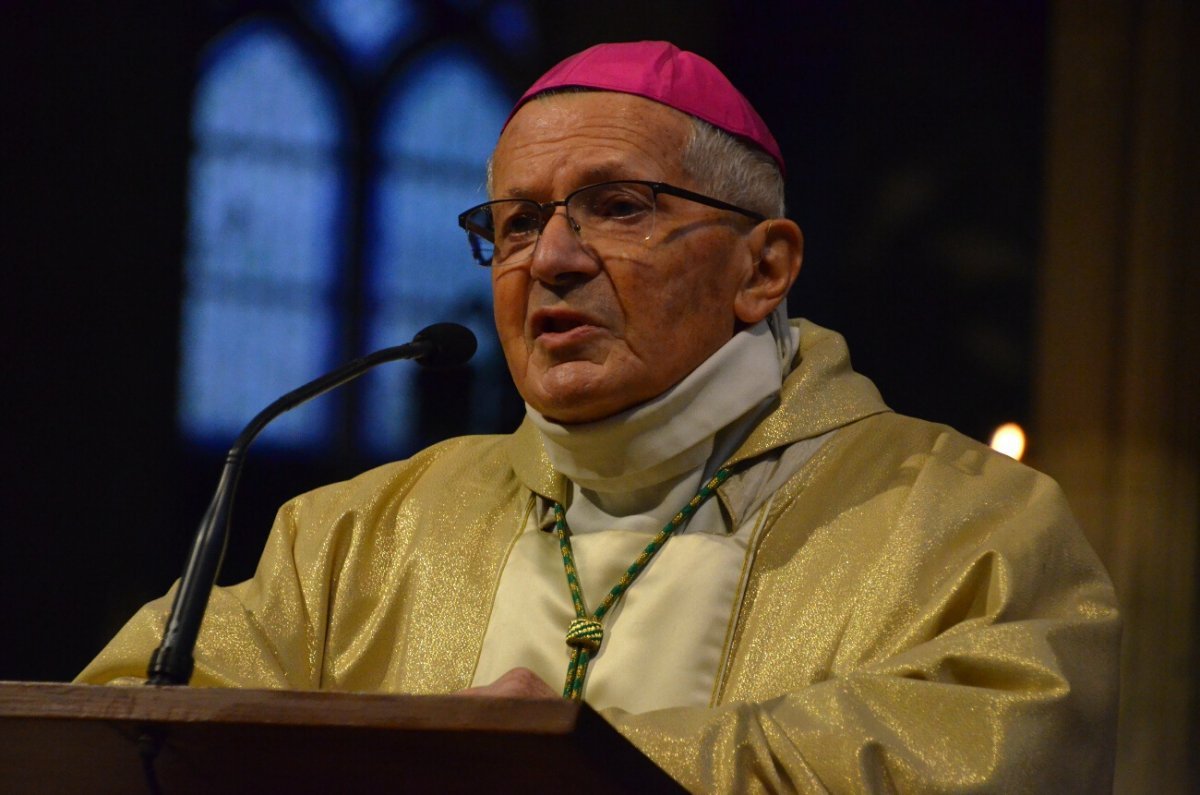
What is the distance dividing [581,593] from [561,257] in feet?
1.87

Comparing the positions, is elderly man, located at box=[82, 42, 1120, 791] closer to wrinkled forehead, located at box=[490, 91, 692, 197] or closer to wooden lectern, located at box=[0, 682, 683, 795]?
wrinkled forehead, located at box=[490, 91, 692, 197]

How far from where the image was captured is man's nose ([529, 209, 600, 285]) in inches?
127

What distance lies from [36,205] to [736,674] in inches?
284

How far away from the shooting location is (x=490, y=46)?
10.9 metres

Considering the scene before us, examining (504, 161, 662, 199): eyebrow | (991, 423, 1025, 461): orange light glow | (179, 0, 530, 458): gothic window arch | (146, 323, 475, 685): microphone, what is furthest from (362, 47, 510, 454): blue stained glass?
(146, 323, 475, 685): microphone

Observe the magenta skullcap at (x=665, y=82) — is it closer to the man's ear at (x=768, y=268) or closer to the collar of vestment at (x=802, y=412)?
the man's ear at (x=768, y=268)

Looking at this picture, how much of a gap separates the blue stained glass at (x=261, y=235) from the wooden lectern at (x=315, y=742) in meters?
7.71

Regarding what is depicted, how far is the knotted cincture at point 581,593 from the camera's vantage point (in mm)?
3141

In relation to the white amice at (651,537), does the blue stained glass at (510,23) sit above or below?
above

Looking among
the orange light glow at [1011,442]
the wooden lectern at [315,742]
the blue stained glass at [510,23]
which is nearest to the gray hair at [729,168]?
the wooden lectern at [315,742]

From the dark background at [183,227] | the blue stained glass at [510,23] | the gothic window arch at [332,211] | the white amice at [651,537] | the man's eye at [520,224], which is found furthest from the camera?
the blue stained glass at [510,23]

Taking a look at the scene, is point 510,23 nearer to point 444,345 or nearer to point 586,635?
point 586,635

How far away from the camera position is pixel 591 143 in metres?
3.35

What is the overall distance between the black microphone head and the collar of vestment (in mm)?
577
